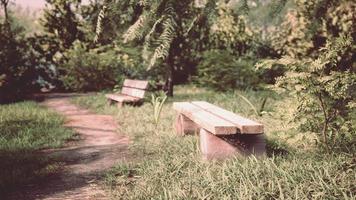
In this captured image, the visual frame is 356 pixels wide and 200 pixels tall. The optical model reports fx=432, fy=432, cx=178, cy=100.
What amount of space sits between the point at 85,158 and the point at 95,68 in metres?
8.62

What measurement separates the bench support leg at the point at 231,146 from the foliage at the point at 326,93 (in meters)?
0.66

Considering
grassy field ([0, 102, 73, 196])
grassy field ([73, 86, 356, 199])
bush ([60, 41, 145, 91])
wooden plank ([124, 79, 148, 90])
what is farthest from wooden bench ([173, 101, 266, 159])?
bush ([60, 41, 145, 91])

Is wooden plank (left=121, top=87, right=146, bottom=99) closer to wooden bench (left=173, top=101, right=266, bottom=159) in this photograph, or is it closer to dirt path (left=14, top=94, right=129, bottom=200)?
dirt path (left=14, top=94, right=129, bottom=200)

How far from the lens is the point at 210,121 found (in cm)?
472

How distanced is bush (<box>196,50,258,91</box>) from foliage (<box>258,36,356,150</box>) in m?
7.55

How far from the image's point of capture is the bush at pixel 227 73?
12734 mm

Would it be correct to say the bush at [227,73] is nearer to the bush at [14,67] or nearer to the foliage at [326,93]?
the bush at [14,67]

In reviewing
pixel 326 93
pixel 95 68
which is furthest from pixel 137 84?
pixel 326 93

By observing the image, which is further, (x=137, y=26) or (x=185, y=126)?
(x=185, y=126)

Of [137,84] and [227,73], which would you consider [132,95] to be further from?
[227,73]

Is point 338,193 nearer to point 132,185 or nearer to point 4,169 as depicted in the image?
point 132,185

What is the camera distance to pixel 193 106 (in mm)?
6266

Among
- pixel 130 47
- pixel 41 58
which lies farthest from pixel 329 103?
pixel 41 58

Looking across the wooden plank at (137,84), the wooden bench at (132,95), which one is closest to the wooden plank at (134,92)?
the wooden bench at (132,95)
